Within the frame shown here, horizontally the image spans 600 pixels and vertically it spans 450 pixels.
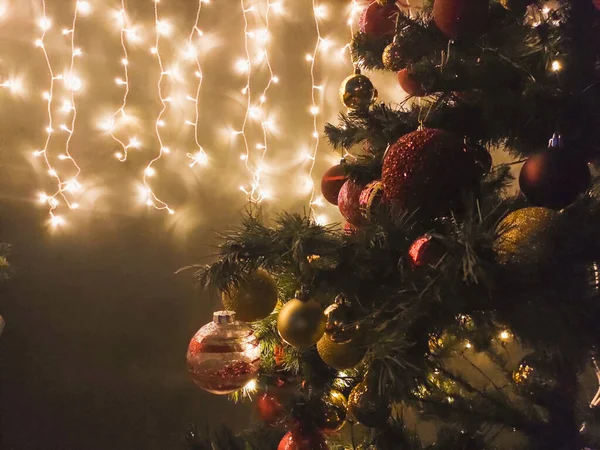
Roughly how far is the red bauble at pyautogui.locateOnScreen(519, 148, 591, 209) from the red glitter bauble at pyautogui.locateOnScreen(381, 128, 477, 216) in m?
0.08

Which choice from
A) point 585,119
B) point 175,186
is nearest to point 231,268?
point 585,119

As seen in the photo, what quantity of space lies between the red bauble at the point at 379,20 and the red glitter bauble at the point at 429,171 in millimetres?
369

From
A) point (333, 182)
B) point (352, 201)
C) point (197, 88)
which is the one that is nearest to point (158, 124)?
point (197, 88)

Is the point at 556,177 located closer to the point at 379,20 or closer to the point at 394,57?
the point at 394,57

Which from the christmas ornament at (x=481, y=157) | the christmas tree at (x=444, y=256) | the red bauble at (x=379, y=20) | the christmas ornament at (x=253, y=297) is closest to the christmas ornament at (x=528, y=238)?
the christmas tree at (x=444, y=256)

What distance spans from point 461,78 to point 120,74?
97 cm

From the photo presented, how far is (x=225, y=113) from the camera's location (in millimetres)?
1388

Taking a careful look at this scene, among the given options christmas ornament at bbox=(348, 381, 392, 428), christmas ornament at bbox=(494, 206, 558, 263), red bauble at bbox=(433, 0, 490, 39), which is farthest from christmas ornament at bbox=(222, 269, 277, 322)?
red bauble at bbox=(433, 0, 490, 39)

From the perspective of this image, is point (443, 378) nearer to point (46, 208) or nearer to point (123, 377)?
point (123, 377)

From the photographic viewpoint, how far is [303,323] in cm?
67

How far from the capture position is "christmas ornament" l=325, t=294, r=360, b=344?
2.11 ft

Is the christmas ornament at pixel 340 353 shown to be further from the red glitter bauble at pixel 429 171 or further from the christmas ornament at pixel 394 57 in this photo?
the christmas ornament at pixel 394 57

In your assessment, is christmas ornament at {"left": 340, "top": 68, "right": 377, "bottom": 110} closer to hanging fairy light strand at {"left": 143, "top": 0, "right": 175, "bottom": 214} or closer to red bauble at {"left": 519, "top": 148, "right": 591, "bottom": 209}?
red bauble at {"left": 519, "top": 148, "right": 591, "bottom": 209}

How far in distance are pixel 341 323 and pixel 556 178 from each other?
0.35 meters
